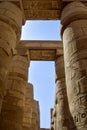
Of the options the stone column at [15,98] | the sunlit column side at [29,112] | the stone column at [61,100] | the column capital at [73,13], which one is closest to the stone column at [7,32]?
the column capital at [73,13]

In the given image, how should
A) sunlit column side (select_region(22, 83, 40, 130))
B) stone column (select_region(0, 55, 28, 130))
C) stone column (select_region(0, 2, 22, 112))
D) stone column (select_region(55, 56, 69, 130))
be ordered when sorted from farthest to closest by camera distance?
sunlit column side (select_region(22, 83, 40, 130))
stone column (select_region(55, 56, 69, 130))
stone column (select_region(0, 55, 28, 130))
stone column (select_region(0, 2, 22, 112))

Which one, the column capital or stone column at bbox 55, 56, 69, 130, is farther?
stone column at bbox 55, 56, 69, 130

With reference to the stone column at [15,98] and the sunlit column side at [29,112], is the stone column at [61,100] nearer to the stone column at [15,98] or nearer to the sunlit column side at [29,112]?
the stone column at [15,98]

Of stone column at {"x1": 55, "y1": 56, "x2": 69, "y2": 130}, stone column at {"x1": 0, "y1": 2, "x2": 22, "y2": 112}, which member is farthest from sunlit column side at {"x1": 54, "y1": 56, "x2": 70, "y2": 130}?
stone column at {"x1": 0, "y1": 2, "x2": 22, "y2": 112}

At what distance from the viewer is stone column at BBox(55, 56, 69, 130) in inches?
389

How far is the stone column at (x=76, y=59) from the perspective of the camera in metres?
4.56

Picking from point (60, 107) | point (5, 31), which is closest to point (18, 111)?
point (60, 107)

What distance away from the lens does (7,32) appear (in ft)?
21.6

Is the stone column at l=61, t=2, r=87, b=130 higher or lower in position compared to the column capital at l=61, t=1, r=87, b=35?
lower

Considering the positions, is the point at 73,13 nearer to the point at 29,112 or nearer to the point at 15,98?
the point at 15,98

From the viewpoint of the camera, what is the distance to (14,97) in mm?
9789

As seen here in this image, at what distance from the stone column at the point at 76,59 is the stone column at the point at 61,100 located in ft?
14.0

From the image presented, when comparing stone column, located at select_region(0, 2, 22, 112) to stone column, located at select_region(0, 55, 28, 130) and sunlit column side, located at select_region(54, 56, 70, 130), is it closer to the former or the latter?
stone column, located at select_region(0, 55, 28, 130)

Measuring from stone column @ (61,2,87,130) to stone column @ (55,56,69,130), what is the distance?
14.0 ft
